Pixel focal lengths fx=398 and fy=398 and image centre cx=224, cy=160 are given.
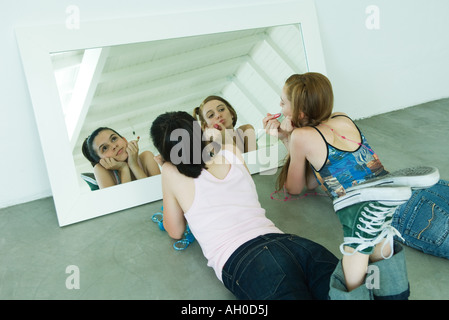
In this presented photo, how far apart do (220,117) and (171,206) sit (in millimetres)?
850

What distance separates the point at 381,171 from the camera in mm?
1941

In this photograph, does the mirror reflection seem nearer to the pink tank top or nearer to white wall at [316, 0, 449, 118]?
white wall at [316, 0, 449, 118]

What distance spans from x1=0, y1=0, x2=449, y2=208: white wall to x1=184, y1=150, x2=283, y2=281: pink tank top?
3.99ft

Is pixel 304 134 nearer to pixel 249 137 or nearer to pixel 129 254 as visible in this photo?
pixel 249 137

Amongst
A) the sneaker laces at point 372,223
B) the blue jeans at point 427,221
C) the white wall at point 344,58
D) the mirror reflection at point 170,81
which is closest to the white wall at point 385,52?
the white wall at point 344,58

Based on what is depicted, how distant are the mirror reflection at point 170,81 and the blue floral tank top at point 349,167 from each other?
0.73 meters

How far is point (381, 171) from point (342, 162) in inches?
8.5

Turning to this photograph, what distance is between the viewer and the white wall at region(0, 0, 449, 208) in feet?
7.03

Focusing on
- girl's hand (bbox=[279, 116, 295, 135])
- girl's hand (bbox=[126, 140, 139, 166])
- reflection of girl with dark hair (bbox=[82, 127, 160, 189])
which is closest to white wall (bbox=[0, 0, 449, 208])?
reflection of girl with dark hair (bbox=[82, 127, 160, 189])

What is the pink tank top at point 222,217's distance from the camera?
1.58m

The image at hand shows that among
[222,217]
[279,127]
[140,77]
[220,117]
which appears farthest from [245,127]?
[222,217]

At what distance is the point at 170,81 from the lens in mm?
2338

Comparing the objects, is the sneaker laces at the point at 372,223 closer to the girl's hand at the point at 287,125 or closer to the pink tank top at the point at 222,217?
the pink tank top at the point at 222,217
